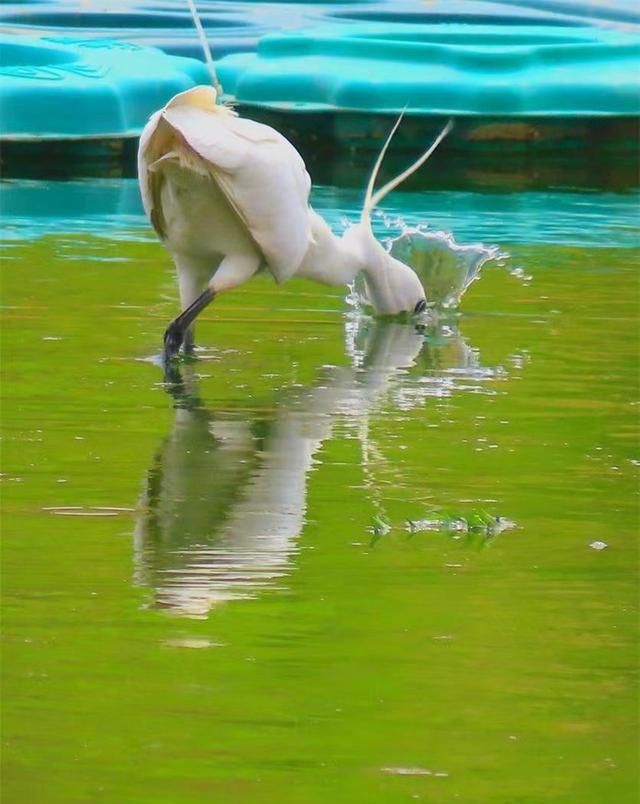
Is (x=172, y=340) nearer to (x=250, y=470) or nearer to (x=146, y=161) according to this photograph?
(x=146, y=161)

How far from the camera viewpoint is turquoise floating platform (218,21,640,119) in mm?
17141

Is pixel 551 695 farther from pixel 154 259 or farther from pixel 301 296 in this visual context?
pixel 154 259

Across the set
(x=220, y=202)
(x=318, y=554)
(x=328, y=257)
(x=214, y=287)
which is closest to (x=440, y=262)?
(x=328, y=257)

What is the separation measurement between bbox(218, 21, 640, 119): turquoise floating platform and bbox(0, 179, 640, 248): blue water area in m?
1.86

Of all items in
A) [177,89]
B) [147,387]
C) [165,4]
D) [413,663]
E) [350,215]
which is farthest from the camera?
[165,4]

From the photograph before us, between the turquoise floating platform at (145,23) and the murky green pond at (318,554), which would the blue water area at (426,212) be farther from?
the turquoise floating platform at (145,23)

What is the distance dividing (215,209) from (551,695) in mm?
4016

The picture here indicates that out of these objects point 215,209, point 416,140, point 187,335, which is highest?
point 215,209

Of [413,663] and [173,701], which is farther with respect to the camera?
[413,663]

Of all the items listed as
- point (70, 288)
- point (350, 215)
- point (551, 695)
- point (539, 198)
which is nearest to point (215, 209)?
point (70, 288)

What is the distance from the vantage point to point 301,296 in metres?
10.5

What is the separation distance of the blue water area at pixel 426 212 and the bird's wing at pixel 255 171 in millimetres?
3506

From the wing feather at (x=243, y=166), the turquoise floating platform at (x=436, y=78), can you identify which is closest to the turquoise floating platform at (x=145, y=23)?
the turquoise floating platform at (x=436, y=78)

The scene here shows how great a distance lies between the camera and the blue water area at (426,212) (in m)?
12.7
